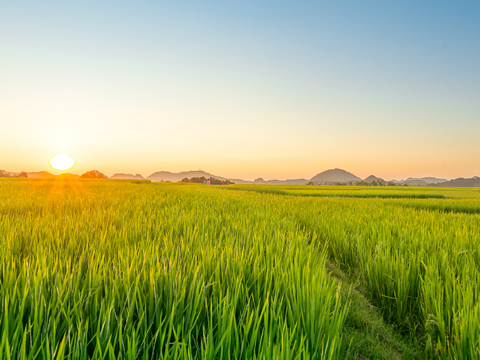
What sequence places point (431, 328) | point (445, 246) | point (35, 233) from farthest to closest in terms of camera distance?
1. point (445, 246)
2. point (35, 233)
3. point (431, 328)

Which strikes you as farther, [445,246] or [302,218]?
[302,218]

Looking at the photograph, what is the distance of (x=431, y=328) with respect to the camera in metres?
1.46

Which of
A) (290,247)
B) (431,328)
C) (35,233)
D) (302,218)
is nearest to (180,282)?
(290,247)

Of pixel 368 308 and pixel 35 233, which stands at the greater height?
pixel 35 233

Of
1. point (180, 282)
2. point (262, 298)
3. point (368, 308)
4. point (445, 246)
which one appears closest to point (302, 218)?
point (445, 246)

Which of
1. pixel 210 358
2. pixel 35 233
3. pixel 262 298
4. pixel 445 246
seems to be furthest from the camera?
pixel 445 246

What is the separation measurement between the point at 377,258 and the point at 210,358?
2.17 meters

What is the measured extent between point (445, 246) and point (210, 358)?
3.04 m

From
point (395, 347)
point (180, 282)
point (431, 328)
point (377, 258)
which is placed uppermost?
point (180, 282)

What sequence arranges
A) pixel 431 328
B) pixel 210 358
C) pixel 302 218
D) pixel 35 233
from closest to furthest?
1. pixel 210 358
2. pixel 431 328
3. pixel 35 233
4. pixel 302 218

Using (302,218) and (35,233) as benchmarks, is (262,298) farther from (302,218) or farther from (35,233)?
(302,218)

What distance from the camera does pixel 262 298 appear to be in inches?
49.0

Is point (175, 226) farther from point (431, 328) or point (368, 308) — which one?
point (431, 328)

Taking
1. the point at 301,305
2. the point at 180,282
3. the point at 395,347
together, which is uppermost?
the point at 180,282
